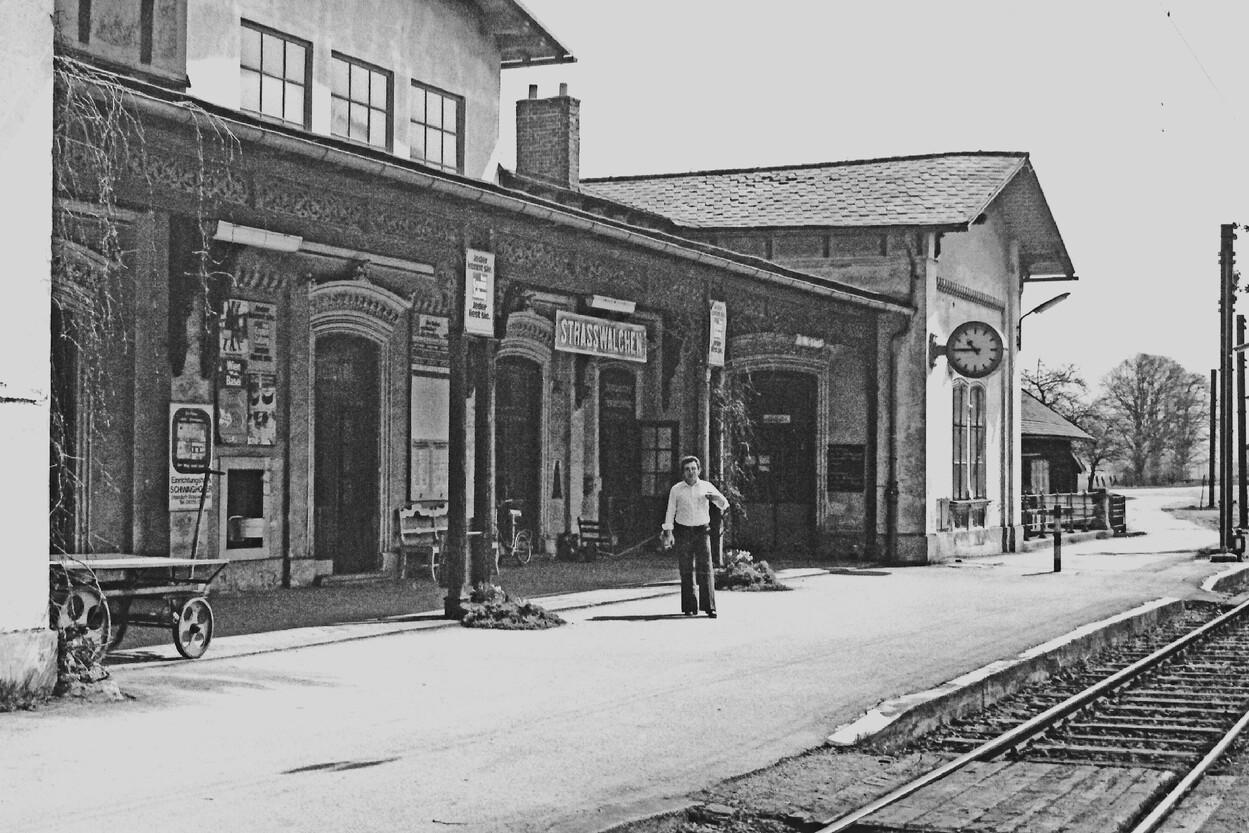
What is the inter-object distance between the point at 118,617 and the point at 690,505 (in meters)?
5.69

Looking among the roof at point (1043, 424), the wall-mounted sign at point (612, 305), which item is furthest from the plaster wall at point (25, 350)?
the roof at point (1043, 424)

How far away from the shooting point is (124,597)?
9.81m

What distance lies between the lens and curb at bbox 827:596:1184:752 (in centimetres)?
832

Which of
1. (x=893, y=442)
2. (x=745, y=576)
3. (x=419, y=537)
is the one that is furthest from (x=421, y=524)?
(x=893, y=442)

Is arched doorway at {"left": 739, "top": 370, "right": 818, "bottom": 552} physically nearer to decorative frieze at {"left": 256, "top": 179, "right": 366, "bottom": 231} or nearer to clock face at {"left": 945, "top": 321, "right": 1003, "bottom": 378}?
clock face at {"left": 945, "top": 321, "right": 1003, "bottom": 378}

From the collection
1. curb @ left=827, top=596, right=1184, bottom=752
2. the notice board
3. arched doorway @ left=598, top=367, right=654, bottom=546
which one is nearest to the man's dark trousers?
curb @ left=827, top=596, right=1184, bottom=752

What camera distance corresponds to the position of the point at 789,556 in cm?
2408

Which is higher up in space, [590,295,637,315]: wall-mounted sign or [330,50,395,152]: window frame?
[330,50,395,152]: window frame

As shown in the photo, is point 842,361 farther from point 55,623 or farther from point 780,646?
point 55,623

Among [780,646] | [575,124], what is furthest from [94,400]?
[575,124]

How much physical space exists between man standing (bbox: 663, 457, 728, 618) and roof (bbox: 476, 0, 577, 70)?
26.4ft

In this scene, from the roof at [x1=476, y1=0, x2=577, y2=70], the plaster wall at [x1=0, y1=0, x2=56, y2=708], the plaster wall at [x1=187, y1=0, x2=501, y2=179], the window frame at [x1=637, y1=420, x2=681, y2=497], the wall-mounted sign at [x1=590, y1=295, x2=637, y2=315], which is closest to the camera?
the plaster wall at [x1=0, y1=0, x2=56, y2=708]

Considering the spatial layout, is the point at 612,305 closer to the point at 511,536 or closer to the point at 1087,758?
the point at 511,536

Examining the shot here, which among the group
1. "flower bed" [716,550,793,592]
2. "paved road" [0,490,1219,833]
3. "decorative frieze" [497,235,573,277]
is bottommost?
"paved road" [0,490,1219,833]
